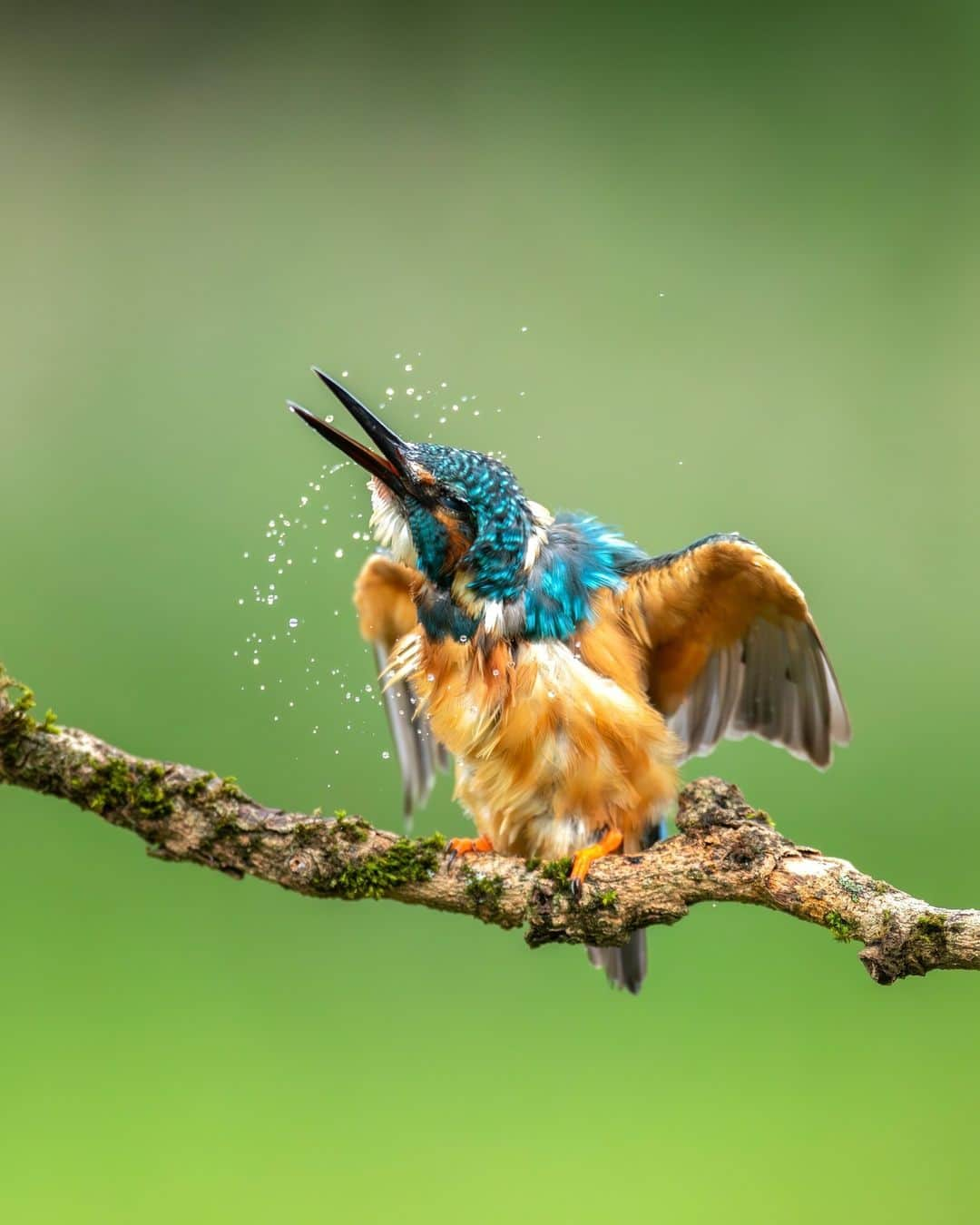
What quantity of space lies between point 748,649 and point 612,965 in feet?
2.01

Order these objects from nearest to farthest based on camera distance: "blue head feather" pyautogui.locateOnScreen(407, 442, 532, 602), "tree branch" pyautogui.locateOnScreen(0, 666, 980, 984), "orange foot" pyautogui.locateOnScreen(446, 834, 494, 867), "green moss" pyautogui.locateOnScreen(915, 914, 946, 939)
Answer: "green moss" pyautogui.locateOnScreen(915, 914, 946, 939)
"tree branch" pyautogui.locateOnScreen(0, 666, 980, 984)
"orange foot" pyautogui.locateOnScreen(446, 834, 494, 867)
"blue head feather" pyautogui.locateOnScreen(407, 442, 532, 602)

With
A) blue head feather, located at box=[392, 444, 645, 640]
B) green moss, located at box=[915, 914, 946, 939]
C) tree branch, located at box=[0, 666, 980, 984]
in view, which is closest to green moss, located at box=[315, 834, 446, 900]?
tree branch, located at box=[0, 666, 980, 984]

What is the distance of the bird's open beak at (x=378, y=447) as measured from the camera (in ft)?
6.02

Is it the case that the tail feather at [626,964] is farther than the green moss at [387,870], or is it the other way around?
the tail feather at [626,964]

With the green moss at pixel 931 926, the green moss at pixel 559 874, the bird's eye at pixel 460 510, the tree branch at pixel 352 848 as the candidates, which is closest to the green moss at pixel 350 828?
the tree branch at pixel 352 848

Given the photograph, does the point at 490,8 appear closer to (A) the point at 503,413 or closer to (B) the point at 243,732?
(A) the point at 503,413

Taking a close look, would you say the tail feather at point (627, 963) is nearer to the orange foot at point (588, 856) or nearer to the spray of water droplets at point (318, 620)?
the orange foot at point (588, 856)

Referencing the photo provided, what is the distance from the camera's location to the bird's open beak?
6.02ft

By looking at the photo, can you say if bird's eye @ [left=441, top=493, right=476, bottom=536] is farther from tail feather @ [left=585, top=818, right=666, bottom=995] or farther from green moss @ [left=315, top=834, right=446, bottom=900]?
tail feather @ [left=585, top=818, right=666, bottom=995]

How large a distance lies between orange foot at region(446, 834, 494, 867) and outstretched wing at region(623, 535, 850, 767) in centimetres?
36

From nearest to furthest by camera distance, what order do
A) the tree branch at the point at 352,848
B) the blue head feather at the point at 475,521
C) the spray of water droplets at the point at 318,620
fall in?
the tree branch at the point at 352,848, the blue head feather at the point at 475,521, the spray of water droplets at the point at 318,620

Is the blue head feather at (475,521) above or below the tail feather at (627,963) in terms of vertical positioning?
above

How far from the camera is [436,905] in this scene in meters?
1.69

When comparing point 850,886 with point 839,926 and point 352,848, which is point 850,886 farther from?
point 352,848
